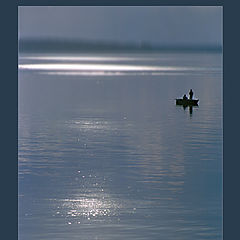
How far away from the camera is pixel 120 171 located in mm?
31422

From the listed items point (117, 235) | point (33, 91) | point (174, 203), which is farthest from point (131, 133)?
point (33, 91)

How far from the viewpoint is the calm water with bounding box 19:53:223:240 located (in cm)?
2562

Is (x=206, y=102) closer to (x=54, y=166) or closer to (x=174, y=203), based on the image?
(x=54, y=166)

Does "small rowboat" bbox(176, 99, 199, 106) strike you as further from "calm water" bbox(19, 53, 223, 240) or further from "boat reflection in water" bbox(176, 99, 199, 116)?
"calm water" bbox(19, 53, 223, 240)

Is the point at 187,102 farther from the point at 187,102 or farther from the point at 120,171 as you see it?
the point at 120,171

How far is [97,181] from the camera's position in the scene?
30.4m

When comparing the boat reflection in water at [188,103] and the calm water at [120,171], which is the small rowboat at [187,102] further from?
the calm water at [120,171]

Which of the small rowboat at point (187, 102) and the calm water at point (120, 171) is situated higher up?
the small rowboat at point (187, 102)

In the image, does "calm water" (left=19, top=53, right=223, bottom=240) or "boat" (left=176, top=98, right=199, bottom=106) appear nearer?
"calm water" (left=19, top=53, right=223, bottom=240)

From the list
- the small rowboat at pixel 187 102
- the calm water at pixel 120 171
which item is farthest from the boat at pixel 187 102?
the calm water at pixel 120 171

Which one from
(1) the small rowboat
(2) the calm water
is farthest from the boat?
(2) the calm water

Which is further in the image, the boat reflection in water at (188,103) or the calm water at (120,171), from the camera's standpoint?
the boat reflection in water at (188,103)

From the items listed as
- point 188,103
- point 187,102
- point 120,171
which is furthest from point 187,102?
point 120,171

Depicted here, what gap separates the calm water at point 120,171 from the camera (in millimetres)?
25625
